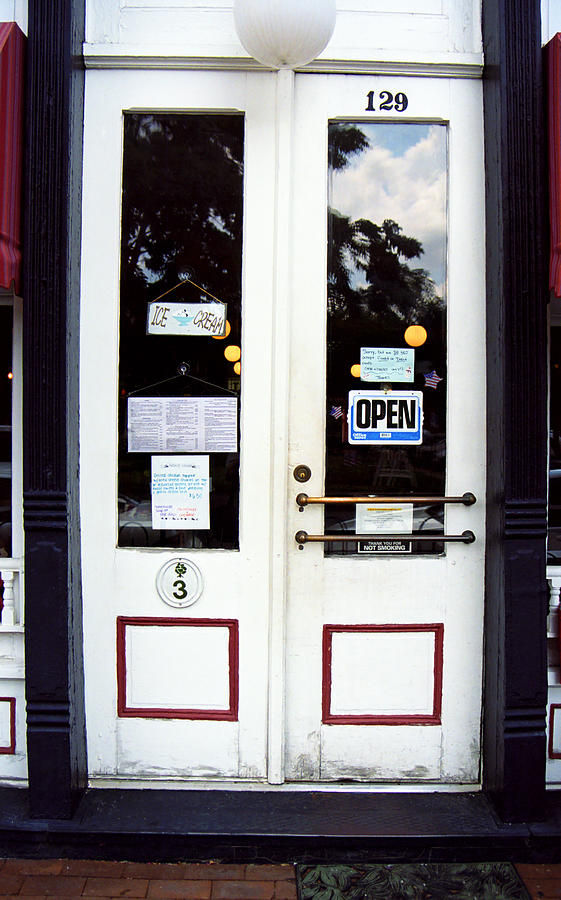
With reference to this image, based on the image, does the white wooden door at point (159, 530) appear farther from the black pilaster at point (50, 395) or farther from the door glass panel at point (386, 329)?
the door glass panel at point (386, 329)

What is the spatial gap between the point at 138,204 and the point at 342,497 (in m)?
1.57

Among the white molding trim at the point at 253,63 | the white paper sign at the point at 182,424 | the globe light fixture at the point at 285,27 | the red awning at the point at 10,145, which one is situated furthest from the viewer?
the white paper sign at the point at 182,424

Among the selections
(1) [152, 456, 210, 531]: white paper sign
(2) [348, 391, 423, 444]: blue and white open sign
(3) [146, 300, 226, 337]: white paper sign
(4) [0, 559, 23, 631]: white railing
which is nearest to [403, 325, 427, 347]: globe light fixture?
(2) [348, 391, 423, 444]: blue and white open sign

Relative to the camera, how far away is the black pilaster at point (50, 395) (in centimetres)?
273

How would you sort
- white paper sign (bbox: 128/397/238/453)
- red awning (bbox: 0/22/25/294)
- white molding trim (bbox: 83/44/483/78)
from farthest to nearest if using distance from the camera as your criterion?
white paper sign (bbox: 128/397/238/453) → white molding trim (bbox: 83/44/483/78) → red awning (bbox: 0/22/25/294)

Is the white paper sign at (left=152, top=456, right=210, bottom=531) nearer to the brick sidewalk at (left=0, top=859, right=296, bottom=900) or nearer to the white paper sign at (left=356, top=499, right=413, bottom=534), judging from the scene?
the white paper sign at (left=356, top=499, right=413, bottom=534)

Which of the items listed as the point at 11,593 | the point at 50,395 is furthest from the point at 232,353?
the point at 11,593

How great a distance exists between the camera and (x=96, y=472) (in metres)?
A: 2.97

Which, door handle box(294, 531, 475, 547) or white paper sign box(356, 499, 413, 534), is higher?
white paper sign box(356, 499, 413, 534)

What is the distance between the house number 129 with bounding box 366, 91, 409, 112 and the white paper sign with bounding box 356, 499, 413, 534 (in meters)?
1.73

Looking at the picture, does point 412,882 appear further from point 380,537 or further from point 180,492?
point 180,492

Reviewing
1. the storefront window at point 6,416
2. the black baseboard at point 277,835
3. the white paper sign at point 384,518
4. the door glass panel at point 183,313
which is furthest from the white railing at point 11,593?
the white paper sign at point 384,518

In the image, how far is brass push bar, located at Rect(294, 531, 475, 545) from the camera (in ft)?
9.72

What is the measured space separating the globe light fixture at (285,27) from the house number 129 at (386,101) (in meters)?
0.39
